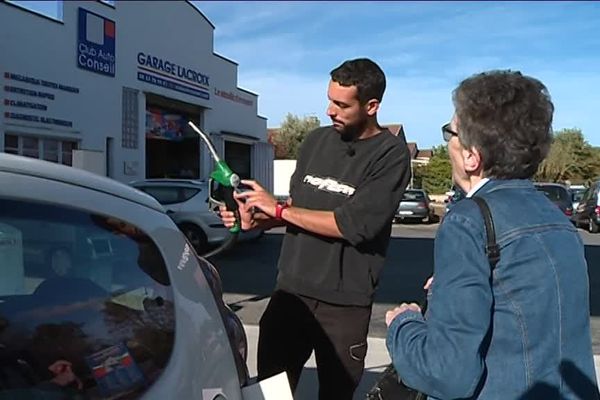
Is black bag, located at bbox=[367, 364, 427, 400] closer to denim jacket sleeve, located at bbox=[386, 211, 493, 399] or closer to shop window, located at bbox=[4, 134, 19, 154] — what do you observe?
denim jacket sleeve, located at bbox=[386, 211, 493, 399]

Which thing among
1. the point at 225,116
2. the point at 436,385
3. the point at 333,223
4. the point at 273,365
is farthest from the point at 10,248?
the point at 225,116

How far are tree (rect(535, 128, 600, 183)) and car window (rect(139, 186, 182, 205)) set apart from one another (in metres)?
46.7

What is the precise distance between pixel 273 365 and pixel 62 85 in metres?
14.8

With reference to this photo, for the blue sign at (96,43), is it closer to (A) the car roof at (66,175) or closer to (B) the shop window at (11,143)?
(B) the shop window at (11,143)

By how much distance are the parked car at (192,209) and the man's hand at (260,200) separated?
9.37 m

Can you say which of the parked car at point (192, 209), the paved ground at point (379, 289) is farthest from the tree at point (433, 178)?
the parked car at point (192, 209)

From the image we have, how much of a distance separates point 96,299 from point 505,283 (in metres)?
0.97

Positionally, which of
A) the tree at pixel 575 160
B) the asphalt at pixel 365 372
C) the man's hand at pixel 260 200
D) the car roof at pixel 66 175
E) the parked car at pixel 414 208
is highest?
the tree at pixel 575 160

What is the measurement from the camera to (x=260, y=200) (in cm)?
275

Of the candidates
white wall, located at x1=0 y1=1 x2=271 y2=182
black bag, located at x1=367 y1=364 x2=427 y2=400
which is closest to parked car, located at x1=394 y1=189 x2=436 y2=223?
white wall, located at x1=0 y1=1 x2=271 y2=182

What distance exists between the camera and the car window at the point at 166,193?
12.6 meters

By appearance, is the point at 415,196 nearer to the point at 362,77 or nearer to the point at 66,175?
the point at 362,77

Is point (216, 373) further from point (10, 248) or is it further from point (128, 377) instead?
point (10, 248)

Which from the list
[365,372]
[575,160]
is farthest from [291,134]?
[365,372]
